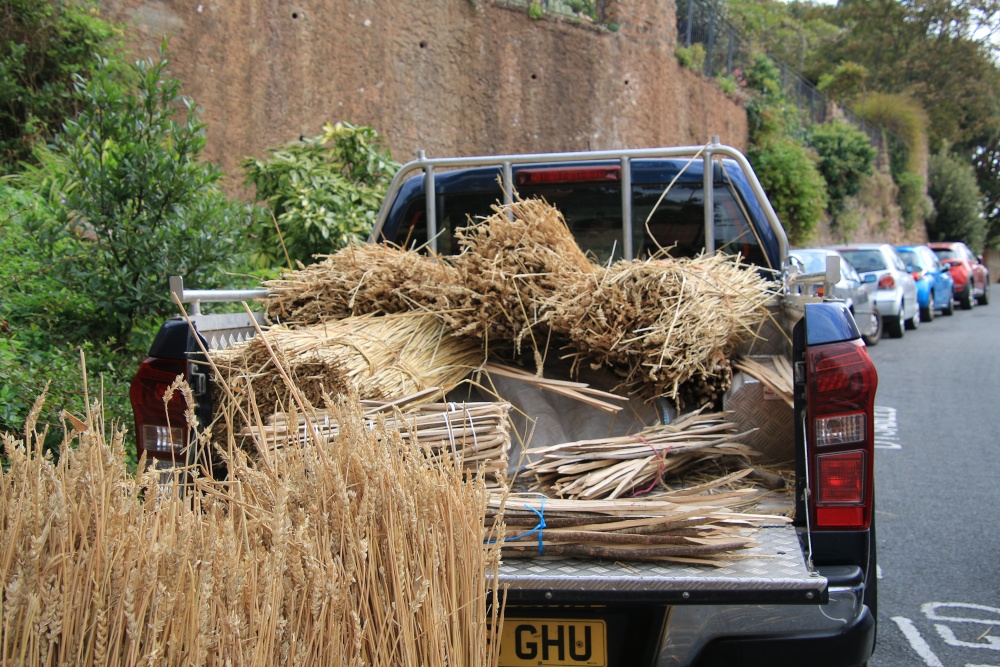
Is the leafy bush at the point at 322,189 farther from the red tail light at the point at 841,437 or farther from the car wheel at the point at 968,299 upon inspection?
the car wheel at the point at 968,299

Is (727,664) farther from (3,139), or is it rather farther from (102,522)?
(3,139)

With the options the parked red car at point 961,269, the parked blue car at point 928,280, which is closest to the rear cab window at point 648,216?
the parked blue car at point 928,280

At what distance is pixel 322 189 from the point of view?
8.88 m

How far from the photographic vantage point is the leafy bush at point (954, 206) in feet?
155

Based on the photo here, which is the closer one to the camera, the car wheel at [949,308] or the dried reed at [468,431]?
the dried reed at [468,431]

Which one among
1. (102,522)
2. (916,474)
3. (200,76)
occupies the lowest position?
(916,474)

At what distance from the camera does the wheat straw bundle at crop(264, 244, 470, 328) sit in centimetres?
400

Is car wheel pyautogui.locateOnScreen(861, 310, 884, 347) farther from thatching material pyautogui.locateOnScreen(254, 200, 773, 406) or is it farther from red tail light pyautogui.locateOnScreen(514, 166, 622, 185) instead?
thatching material pyautogui.locateOnScreen(254, 200, 773, 406)

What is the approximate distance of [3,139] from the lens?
9.48m

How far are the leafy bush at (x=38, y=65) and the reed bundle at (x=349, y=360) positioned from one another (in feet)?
22.8

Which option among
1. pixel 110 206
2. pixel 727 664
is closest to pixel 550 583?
pixel 727 664


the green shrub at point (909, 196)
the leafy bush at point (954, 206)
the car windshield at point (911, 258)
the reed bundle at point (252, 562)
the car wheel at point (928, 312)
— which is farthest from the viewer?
the leafy bush at point (954, 206)

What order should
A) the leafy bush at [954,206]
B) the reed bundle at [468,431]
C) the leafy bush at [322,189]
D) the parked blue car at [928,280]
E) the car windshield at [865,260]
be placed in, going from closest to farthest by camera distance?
the reed bundle at [468,431]
the leafy bush at [322,189]
the car windshield at [865,260]
the parked blue car at [928,280]
the leafy bush at [954,206]

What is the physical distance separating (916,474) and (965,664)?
3422mm
